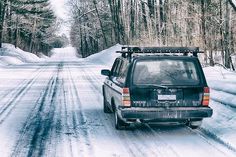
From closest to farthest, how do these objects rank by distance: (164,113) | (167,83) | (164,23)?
(164,113)
(167,83)
(164,23)

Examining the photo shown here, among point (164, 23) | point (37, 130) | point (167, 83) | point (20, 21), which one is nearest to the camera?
point (167, 83)

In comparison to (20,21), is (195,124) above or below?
below

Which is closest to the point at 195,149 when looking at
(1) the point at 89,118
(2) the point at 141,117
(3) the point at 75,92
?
(2) the point at 141,117

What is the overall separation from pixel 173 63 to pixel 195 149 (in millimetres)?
1918

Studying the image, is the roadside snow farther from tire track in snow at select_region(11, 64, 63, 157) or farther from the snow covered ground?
tire track in snow at select_region(11, 64, 63, 157)

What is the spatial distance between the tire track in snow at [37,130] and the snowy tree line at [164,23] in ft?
23.4

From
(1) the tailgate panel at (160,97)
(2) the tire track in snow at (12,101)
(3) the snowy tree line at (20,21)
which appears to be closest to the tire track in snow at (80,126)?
(1) the tailgate panel at (160,97)

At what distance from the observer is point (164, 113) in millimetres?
8844

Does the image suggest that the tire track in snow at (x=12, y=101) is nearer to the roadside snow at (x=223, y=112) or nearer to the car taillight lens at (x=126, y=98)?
the car taillight lens at (x=126, y=98)

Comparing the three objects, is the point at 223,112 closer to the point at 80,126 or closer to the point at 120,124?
the point at 120,124

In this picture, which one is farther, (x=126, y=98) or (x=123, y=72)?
(x=123, y=72)

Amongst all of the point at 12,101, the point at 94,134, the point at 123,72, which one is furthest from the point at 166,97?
the point at 12,101

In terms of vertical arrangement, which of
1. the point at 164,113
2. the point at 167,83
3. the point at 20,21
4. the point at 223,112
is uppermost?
the point at 20,21

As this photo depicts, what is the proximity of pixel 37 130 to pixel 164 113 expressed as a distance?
9.29 feet
